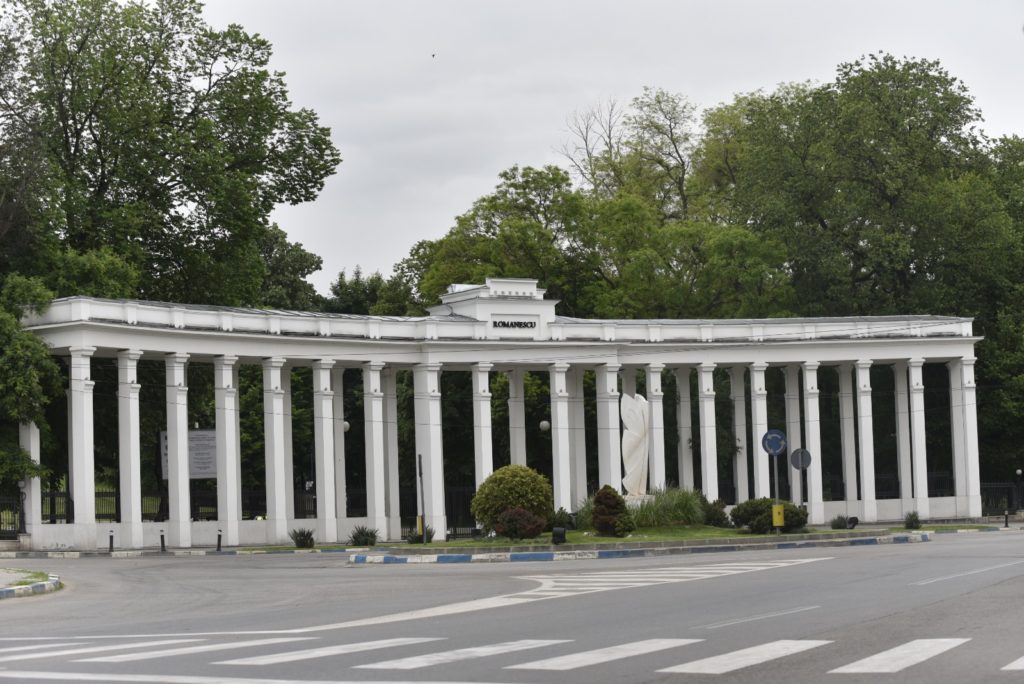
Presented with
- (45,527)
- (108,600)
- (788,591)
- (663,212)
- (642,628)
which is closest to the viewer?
(642,628)

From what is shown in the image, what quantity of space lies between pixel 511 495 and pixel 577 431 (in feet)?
71.1

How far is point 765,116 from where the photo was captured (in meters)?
78.1

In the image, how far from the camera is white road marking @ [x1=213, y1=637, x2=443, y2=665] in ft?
53.5

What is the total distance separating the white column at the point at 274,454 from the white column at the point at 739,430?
2177cm

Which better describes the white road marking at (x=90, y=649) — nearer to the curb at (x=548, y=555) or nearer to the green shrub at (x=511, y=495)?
the curb at (x=548, y=555)

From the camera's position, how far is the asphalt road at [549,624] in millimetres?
15133

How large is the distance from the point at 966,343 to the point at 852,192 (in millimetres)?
12192

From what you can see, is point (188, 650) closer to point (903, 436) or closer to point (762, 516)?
point (762, 516)

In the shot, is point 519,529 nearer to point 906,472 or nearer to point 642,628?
point 642,628

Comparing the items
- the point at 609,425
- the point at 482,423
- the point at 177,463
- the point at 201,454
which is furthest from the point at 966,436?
the point at 177,463

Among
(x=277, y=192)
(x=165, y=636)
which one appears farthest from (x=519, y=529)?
(x=277, y=192)

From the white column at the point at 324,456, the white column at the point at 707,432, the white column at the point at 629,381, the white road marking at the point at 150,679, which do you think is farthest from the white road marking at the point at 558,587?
the white column at the point at 629,381

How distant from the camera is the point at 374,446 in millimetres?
58469

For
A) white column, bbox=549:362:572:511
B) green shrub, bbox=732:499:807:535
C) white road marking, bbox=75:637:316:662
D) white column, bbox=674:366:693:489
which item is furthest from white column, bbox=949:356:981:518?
white road marking, bbox=75:637:316:662
